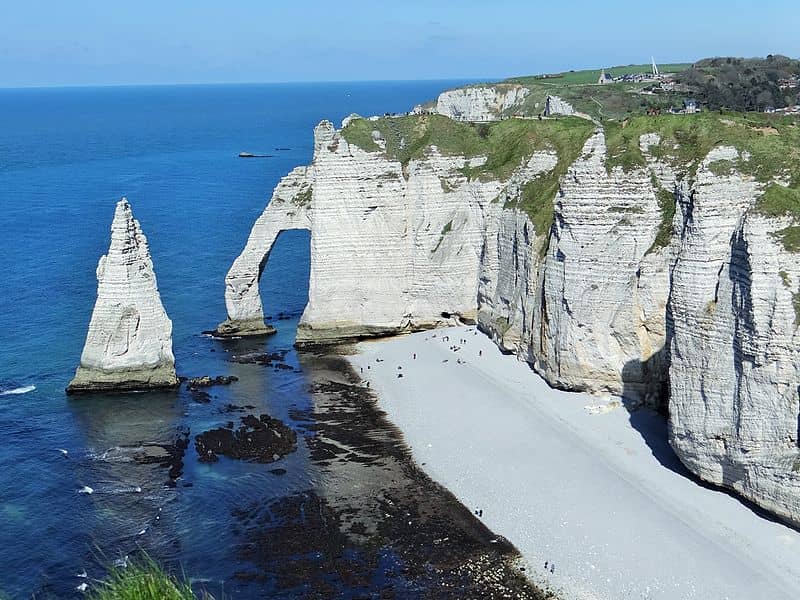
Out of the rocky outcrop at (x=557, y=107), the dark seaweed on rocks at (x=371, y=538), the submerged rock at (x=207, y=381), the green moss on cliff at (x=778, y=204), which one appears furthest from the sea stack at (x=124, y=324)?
the rocky outcrop at (x=557, y=107)

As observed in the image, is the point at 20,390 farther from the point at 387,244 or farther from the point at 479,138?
the point at 479,138

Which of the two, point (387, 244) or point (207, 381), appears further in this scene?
point (387, 244)

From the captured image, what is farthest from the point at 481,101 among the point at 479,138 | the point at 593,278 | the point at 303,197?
the point at 593,278

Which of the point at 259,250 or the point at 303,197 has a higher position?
the point at 303,197

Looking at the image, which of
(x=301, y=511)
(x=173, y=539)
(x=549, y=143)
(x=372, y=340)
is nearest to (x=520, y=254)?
(x=549, y=143)

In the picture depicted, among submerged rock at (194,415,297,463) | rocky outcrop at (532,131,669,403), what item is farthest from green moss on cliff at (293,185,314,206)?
rocky outcrop at (532,131,669,403)

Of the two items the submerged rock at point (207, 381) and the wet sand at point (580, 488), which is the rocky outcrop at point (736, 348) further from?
the submerged rock at point (207, 381)
